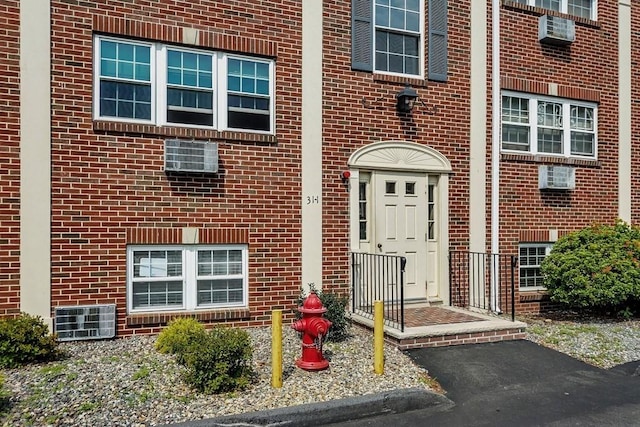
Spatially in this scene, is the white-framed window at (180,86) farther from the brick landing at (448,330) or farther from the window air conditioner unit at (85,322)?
the brick landing at (448,330)

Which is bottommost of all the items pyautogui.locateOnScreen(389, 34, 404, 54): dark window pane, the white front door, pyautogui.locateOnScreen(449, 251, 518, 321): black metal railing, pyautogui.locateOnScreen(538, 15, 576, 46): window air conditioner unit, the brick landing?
the brick landing

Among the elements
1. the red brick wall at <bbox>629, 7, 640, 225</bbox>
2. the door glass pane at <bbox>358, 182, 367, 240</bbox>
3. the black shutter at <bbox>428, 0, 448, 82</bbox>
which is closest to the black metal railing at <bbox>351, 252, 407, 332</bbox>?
the door glass pane at <bbox>358, 182, 367, 240</bbox>

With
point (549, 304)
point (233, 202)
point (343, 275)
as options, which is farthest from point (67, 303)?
point (549, 304)

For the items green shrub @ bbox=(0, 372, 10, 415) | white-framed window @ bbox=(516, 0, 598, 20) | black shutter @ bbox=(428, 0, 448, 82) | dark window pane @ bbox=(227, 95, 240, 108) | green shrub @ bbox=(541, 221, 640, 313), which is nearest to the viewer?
green shrub @ bbox=(0, 372, 10, 415)

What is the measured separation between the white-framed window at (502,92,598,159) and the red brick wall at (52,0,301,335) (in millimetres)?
4232

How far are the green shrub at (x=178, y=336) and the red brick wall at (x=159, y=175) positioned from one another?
715 mm

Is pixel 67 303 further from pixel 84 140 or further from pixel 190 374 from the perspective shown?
pixel 190 374

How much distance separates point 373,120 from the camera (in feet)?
27.6

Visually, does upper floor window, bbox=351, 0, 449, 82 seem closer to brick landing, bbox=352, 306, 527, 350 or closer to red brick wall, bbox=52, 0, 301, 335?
red brick wall, bbox=52, 0, 301, 335

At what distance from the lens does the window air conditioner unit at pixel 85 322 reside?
660 cm

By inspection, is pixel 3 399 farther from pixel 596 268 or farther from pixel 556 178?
pixel 556 178

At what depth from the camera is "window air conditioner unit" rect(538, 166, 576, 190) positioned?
31.1 ft

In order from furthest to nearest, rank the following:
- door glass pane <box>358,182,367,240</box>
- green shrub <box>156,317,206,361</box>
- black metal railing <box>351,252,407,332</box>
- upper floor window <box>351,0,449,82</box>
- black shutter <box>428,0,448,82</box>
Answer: black shutter <box>428,0,448,82</box> → upper floor window <box>351,0,449,82</box> → door glass pane <box>358,182,367,240</box> → black metal railing <box>351,252,407,332</box> → green shrub <box>156,317,206,361</box>

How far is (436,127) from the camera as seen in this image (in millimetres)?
8852
